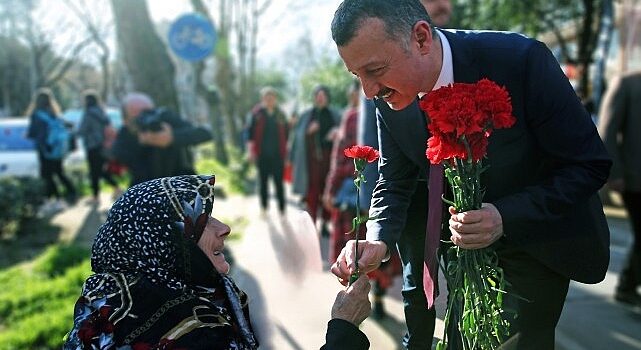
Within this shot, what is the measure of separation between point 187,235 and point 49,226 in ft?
28.1

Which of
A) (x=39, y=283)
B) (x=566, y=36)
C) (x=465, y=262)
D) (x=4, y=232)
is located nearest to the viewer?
(x=465, y=262)

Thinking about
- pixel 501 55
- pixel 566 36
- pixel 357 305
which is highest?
pixel 501 55

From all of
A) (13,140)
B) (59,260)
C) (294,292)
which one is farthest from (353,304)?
(13,140)

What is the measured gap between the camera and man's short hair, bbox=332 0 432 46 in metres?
1.97

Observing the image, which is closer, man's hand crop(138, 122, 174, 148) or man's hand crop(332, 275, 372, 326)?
man's hand crop(332, 275, 372, 326)

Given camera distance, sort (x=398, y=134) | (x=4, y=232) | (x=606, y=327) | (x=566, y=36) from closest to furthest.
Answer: (x=398, y=134) → (x=606, y=327) → (x=4, y=232) → (x=566, y=36)

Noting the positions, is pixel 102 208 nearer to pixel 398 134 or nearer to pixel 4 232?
pixel 4 232

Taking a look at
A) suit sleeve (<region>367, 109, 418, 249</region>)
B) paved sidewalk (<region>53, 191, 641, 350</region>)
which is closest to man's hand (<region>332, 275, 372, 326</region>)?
suit sleeve (<region>367, 109, 418, 249</region>)

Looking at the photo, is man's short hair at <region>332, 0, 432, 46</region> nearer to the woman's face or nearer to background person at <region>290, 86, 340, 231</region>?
the woman's face

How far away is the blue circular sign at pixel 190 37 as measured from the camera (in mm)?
9391

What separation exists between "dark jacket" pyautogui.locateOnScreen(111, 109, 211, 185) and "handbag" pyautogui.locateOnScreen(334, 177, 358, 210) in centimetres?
120

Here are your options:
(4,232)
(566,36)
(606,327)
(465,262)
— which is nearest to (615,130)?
(606,327)

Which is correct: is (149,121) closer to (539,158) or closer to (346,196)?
(346,196)

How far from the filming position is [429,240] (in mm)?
2176
